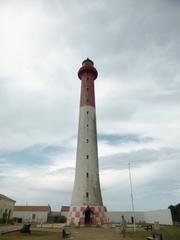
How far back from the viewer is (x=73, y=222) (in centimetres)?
3253

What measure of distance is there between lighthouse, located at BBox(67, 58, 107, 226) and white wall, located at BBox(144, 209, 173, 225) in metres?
14.3

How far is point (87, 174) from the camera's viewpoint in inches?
1355

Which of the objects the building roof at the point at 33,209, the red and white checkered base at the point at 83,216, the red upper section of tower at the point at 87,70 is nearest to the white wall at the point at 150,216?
the red and white checkered base at the point at 83,216

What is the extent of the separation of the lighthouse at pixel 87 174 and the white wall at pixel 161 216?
564 inches

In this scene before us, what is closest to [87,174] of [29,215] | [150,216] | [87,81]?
[87,81]

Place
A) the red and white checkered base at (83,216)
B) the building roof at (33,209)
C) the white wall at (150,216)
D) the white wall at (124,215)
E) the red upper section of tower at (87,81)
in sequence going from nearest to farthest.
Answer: the red and white checkered base at (83,216), the red upper section of tower at (87,81), the white wall at (150,216), the white wall at (124,215), the building roof at (33,209)

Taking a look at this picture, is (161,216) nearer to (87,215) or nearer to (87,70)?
(87,215)

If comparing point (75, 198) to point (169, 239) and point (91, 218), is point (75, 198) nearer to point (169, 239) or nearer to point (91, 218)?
point (91, 218)

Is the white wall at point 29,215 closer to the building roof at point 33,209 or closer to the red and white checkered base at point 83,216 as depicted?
the building roof at point 33,209

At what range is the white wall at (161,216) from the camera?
1628 inches

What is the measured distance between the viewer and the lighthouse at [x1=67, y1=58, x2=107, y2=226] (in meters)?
32.6

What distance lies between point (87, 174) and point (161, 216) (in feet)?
66.6

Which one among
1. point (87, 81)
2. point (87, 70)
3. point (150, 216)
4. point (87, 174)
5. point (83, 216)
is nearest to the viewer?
point (83, 216)

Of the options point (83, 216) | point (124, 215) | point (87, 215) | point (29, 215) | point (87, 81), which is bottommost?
point (83, 216)
